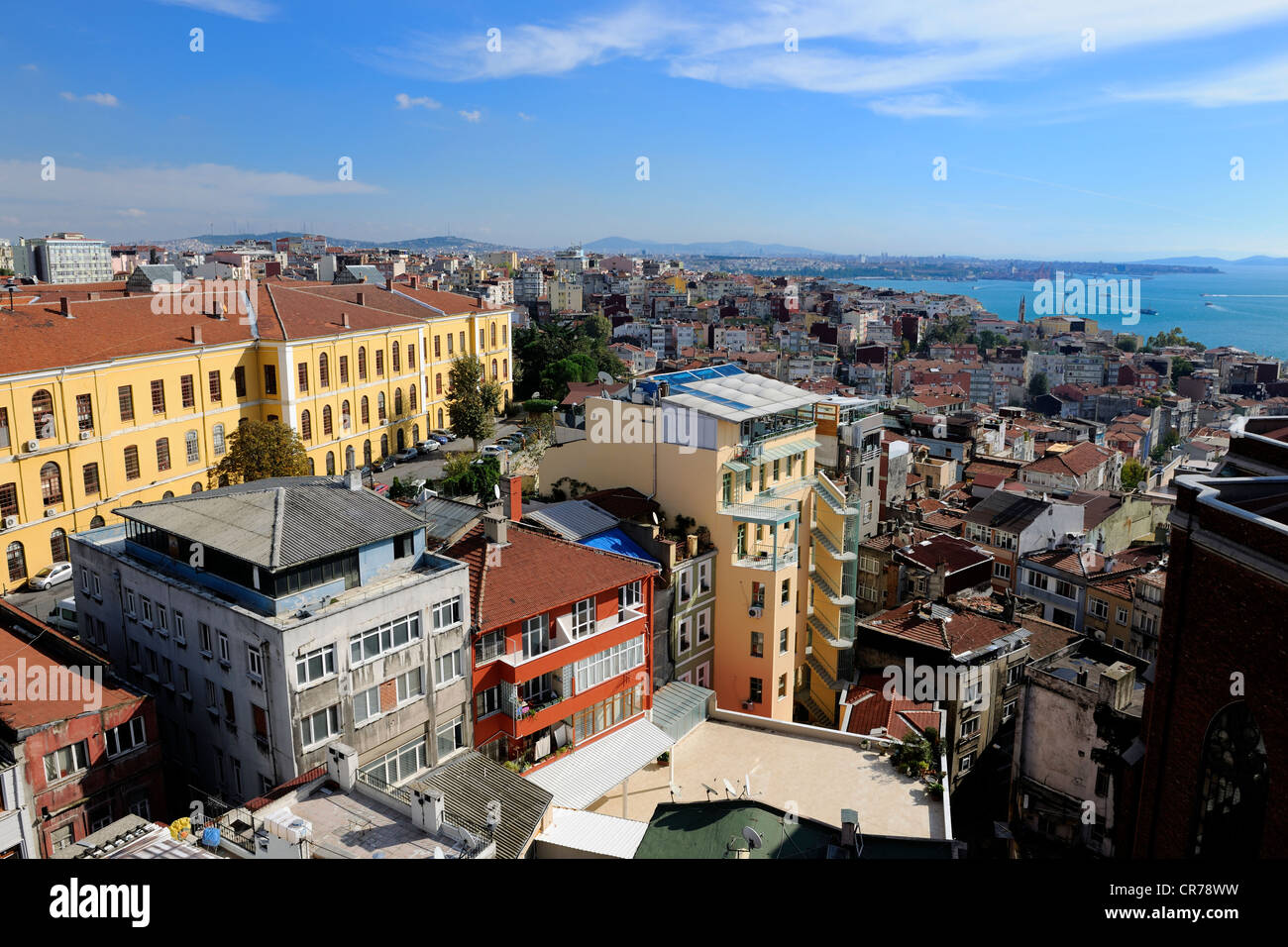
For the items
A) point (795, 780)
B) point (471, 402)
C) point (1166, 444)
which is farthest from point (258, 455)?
point (1166, 444)

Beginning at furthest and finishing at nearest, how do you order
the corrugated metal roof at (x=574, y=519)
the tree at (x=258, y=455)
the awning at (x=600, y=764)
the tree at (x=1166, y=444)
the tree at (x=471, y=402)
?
1. the tree at (x=1166, y=444)
2. the tree at (x=471, y=402)
3. the tree at (x=258, y=455)
4. the corrugated metal roof at (x=574, y=519)
5. the awning at (x=600, y=764)

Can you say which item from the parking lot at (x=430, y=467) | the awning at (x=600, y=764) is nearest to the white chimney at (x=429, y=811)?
the awning at (x=600, y=764)

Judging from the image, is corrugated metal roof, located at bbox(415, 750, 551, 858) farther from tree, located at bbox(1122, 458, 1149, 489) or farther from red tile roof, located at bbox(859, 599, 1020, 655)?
tree, located at bbox(1122, 458, 1149, 489)

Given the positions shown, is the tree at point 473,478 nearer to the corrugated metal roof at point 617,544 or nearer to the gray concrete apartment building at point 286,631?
the corrugated metal roof at point 617,544

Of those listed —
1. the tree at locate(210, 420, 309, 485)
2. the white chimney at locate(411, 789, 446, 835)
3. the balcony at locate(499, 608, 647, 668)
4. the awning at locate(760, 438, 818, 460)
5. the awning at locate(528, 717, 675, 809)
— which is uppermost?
the awning at locate(760, 438, 818, 460)

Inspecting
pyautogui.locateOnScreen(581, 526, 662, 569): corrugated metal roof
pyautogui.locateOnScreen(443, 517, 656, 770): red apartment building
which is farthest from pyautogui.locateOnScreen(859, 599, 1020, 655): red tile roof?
pyautogui.locateOnScreen(443, 517, 656, 770): red apartment building
